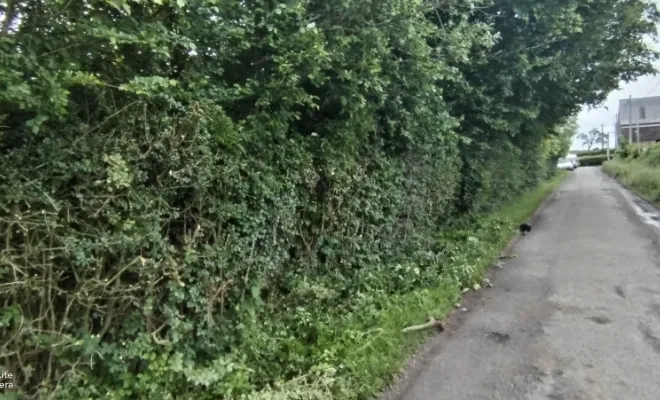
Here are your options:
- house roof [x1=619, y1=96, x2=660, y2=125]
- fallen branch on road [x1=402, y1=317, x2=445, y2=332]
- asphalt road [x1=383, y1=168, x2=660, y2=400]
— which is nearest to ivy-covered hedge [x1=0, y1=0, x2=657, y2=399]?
A: fallen branch on road [x1=402, y1=317, x2=445, y2=332]

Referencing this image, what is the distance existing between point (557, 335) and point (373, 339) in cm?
204

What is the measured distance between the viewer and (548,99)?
1246 centimetres

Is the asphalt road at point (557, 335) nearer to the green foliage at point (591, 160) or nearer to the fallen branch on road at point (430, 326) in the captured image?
the fallen branch on road at point (430, 326)

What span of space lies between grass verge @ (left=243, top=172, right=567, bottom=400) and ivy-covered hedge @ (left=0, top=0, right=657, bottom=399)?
2.5 inches

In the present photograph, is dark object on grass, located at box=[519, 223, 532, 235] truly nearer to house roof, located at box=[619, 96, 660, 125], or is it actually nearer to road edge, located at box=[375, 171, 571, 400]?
road edge, located at box=[375, 171, 571, 400]

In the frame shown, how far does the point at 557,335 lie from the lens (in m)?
4.92

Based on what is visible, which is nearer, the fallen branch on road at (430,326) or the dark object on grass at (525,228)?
the fallen branch on road at (430,326)

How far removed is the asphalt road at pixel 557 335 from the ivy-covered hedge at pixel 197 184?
931 millimetres

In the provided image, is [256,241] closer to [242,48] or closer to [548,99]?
[242,48]

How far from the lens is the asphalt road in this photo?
12.8 feet

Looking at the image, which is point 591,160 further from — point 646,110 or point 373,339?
point 373,339

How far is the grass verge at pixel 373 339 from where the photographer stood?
371 cm

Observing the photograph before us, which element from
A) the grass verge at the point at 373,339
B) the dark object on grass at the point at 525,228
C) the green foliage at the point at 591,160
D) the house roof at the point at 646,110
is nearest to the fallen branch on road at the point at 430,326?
the grass verge at the point at 373,339

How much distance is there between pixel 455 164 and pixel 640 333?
18.7ft
